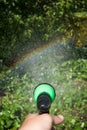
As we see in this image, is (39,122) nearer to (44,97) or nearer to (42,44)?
(44,97)

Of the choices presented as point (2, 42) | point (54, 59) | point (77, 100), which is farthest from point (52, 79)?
point (2, 42)

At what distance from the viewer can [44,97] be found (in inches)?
81.4

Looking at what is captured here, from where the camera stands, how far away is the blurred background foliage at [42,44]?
21.6 feet

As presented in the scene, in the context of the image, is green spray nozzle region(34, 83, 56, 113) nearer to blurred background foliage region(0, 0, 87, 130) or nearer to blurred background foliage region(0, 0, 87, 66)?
blurred background foliage region(0, 0, 87, 130)

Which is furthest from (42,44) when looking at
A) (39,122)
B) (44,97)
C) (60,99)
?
(39,122)

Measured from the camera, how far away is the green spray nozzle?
2.02 metres

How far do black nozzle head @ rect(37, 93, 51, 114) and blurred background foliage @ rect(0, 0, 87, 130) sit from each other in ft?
12.8

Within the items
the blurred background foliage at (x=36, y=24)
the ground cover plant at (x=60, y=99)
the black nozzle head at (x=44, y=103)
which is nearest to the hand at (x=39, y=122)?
the black nozzle head at (x=44, y=103)

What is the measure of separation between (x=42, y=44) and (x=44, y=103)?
10616 millimetres

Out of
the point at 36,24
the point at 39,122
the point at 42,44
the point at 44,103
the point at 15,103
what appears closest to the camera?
the point at 39,122

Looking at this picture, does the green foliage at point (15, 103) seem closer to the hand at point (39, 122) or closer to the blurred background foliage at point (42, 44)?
the blurred background foliage at point (42, 44)

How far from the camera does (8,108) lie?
21.6ft

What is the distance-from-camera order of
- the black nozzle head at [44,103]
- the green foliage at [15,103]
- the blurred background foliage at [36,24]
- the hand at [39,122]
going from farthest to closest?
the blurred background foliage at [36,24] < the green foliage at [15,103] < the black nozzle head at [44,103] < the hand at [39,122]

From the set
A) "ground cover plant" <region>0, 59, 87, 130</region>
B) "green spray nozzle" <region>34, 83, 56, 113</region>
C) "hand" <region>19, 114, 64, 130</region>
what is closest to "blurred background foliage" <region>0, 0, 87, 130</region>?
"ground cover plant" <region>0, 59, 87, 130</region>
